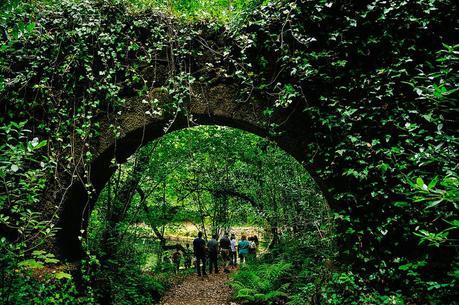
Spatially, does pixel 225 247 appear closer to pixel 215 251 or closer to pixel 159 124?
pixel 215 251

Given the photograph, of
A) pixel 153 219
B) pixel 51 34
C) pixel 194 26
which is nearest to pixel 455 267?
pixel 194 26

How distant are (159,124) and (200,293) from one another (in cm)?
556

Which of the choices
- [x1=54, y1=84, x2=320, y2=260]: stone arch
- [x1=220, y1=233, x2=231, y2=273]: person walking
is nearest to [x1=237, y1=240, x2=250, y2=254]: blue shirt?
[x1=220, y1=233, x2=231, y2=273]: person walking

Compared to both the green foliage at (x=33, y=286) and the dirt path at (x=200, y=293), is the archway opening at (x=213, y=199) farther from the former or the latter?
the green foliage at (x=33, y=286)

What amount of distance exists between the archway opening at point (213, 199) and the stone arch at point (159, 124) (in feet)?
0.89

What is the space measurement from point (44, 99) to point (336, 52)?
365 centimetres

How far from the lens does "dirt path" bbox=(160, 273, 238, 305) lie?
716cm

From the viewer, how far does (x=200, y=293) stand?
8016mm

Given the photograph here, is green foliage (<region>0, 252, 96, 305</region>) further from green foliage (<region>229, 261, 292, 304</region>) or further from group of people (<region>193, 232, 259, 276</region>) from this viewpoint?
group of people (<region>193, 232, 259, 276</region>)

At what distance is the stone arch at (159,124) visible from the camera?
394 centimetres

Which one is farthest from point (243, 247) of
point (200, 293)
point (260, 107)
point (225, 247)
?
point (260, 107)

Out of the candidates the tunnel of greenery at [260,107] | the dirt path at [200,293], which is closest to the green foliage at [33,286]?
the tunnel of greenery at [260,107]

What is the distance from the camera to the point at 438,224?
3215 millimetres

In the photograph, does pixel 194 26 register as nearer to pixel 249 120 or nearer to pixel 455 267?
pixel 249 120
